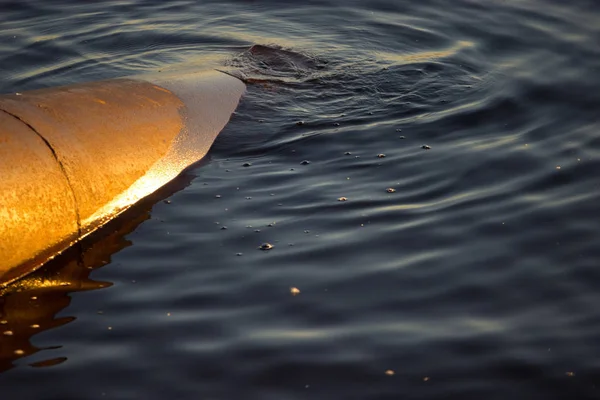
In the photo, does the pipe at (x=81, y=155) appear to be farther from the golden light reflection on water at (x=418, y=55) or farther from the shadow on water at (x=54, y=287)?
the golden light reflection on water at (x=418, y=55)

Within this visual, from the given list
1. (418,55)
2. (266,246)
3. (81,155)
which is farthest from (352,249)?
(418,55)

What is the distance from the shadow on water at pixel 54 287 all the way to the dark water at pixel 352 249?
0.05 feet

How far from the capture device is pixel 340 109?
7.14 metres

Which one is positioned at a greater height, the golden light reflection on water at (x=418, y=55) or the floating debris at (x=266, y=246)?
the golden light reflection on water at (x=418, y=55)

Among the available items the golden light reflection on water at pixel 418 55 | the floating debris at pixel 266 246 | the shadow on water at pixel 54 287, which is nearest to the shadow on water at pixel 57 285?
the shadow on water at pixel 54 287

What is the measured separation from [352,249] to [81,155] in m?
1.62

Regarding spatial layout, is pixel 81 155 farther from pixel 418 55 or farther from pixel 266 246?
pixel 418 55

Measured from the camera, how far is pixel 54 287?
466 centimetres

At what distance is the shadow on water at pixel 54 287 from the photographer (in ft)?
13.8

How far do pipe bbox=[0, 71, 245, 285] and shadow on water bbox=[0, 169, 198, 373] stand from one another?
64mm

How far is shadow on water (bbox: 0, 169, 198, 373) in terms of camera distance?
4.19m

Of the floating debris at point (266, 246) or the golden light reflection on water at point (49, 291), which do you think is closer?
the golden light reflection on water at point (49, 291)

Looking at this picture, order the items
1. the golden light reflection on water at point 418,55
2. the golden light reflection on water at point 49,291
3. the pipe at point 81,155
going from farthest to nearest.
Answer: the golden light reflection on water at point 418,55 < the pipe at point 81,155 < the golden light reflection on water at point 49,291

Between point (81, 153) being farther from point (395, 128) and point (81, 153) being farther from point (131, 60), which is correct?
point (131, 60)
